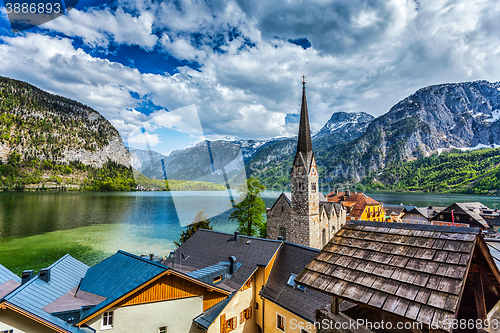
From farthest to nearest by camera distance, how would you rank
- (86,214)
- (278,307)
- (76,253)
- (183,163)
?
(86,214), (76,253), (183,163), (278,307)

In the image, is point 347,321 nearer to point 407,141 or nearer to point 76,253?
point 76,253

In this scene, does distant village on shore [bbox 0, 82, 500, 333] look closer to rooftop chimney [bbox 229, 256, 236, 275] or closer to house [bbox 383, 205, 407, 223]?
rooftop chimney [bbox 229, 256, 236, 275]

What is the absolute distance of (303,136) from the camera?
21188mm

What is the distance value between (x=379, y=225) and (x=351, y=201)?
39.3 metres

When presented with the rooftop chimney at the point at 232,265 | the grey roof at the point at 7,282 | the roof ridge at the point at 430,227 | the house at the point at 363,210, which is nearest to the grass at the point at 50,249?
the grey roof at the point at 7,282

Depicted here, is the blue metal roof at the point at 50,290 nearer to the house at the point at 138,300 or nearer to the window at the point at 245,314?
the house at the point at 138,300

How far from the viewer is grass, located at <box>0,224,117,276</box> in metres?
25.7

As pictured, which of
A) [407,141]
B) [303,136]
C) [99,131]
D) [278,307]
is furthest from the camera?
[407,141]

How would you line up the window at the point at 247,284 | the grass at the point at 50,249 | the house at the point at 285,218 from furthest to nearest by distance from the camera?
the grass at the point at 50,249
the house at the point at 285,218
the window at the point at 247,284

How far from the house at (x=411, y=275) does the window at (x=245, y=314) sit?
8662mm

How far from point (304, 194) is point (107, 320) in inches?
661

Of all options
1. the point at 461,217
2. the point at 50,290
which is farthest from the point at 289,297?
the point at 461,217

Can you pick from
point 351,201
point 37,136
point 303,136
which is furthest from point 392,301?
point 37,136

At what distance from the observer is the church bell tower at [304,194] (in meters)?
20.5
